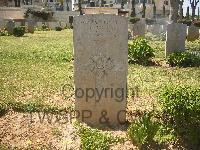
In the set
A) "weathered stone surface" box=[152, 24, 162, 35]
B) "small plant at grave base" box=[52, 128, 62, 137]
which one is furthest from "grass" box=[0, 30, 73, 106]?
"weathered stone surface" box=[152, 24, 162, 35]

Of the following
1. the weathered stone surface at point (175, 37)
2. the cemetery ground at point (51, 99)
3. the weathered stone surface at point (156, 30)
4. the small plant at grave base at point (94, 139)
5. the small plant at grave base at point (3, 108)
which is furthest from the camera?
the weathered stone surface at point (156, 30)

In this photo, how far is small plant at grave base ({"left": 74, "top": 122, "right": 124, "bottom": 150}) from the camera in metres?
5.67

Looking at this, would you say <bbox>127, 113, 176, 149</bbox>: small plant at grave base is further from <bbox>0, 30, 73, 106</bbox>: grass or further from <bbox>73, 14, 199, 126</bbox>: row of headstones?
<bbox>0, 30, 73, 106</bbox>: grass

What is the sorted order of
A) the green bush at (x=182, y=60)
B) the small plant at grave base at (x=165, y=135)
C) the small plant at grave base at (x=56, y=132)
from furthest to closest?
1. the green bush at (x=182, y=60)
2. the small plant at grave base at (x=56, y=132)
3. the small plant at grave base at (x=165, y=135)

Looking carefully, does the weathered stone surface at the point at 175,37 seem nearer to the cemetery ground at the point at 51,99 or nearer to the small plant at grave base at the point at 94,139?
the cemetery ground at the point at 51,99

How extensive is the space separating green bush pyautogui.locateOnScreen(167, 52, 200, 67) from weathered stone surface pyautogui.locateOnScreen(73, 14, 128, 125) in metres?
7.18

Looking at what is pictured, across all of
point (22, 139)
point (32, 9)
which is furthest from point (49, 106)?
point (32, 9)

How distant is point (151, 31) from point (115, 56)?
26.2 meters

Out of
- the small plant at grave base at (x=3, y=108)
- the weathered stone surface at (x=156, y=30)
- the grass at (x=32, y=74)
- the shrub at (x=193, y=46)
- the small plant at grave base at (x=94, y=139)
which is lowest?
the small plant at grave base at (x=94, y=139)

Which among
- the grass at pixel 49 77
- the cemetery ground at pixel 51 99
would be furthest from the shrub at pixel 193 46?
the cemetery ground at pixel 51 99

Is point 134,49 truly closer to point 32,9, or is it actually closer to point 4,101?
point 4,101

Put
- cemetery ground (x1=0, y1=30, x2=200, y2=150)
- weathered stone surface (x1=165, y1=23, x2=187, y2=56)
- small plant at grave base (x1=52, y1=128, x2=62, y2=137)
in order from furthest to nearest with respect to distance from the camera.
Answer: weathered stone surface (x1=165, y1=23, x2=187, y2=56), small plant at grave base (x1=52, y1=128, x2=62, y2=137), cemetery ground (x1=0, y1=30, x2=200, y2=150)

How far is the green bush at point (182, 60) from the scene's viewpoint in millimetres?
13633

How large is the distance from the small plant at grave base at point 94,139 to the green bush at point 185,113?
3.16 ft
